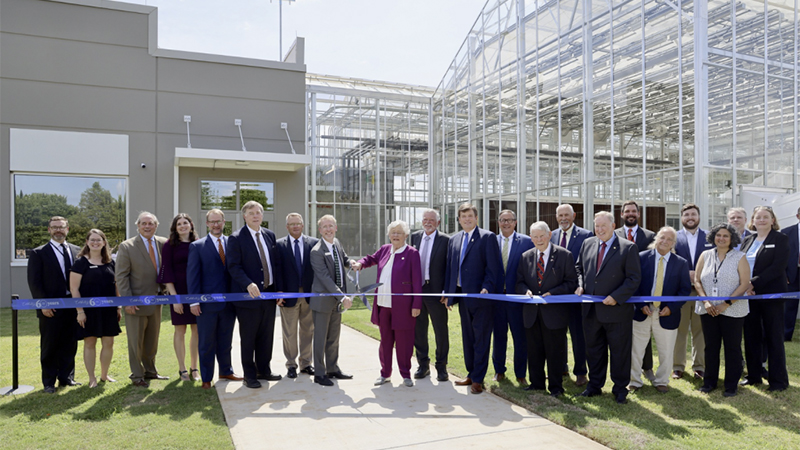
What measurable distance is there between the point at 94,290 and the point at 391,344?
3163 millimetres

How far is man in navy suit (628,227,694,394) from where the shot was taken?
5.12 meters

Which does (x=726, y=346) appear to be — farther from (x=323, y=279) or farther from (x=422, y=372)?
(x=323, y=279)

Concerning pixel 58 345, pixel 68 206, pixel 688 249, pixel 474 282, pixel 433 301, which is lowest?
pixel 58 345

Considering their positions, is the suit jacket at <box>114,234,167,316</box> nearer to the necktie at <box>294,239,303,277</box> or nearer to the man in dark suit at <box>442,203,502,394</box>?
the necktie at <box>294,239,303,277</box>

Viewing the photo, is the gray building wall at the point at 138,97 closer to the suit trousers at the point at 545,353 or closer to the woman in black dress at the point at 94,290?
the woman in black dress at the point at 94,290

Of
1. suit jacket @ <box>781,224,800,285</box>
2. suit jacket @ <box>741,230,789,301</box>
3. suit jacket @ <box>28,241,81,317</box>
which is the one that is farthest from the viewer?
suit jacket @ <box>781,224,800,285</box>

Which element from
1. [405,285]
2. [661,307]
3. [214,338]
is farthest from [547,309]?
[214,338]

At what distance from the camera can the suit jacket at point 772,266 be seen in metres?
5.06

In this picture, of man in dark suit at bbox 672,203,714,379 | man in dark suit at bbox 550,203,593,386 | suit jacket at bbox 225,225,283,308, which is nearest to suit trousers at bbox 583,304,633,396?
man in dark suit at bbox 550,203,593,386

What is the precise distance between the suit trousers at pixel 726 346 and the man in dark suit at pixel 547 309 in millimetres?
1399

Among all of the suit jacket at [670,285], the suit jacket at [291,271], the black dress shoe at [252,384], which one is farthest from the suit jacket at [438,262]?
the black dress shoe at [252,384]

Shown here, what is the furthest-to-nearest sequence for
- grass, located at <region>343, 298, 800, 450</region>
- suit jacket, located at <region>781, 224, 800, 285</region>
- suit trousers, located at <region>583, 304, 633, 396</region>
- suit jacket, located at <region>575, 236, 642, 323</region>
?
1. suit jacket, located at <region>781, 224, 800, 285</region>
2. suit trousers, located at <region>583, 304, 633, 396</region>
3. suit jacket, located at <region>575, 236, 642, 323</region>
4. grass, located at <region>343, 298, 800, 450</region>

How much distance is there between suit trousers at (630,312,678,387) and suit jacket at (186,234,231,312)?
426 centimetres

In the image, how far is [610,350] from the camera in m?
4.84
